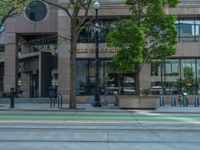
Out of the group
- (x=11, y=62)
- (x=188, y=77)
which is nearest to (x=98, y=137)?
(x=188, y=77)

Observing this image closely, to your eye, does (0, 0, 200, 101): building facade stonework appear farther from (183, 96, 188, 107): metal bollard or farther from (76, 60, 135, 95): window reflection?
(183, 96, 188, 107): metal bollard

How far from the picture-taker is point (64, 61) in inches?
1515

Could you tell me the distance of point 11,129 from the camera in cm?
1609

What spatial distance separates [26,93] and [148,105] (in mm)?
23495

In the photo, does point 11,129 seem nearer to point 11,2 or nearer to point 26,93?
point 11,2

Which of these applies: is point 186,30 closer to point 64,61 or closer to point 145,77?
point 145,77

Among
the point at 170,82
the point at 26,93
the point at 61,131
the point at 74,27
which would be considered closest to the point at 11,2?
the point at 74,27

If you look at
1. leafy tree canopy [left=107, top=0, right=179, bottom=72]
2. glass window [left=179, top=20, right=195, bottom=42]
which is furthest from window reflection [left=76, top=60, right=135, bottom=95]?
leafy tree canopy [left=107, top=0, right=179, bottom=72]

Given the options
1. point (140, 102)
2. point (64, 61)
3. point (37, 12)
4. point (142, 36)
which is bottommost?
point (140, 102)

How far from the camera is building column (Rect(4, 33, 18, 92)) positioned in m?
46.6

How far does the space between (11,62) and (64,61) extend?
10.8 meters

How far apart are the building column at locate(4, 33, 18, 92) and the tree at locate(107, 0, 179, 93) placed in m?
17.7

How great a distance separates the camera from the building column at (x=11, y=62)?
46.6 metres

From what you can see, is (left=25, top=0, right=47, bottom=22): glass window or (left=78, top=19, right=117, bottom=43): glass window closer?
(left=78, top=19, right=117, bottom=43): glass window
